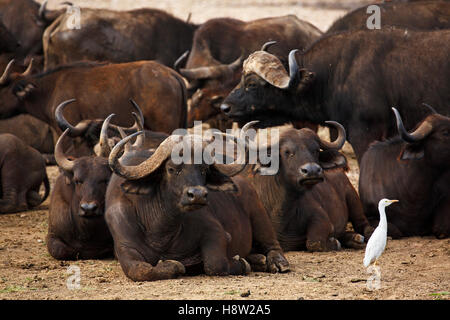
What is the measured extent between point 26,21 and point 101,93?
6.34 meters

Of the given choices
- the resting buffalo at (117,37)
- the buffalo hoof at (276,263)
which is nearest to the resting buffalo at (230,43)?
the resting buffalo at (117,37)

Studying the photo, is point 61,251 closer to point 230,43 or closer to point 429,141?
point 429,141

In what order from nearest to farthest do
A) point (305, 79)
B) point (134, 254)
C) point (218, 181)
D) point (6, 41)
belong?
point (134, 254)
point (218, 181)
point (305, 79)
point (6, 41)

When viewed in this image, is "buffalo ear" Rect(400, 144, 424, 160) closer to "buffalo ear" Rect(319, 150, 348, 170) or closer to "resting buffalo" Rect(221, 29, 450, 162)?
"buffalo ear" Rect(319, 150, 348, 170)

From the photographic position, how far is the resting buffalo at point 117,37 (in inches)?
661

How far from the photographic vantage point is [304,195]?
9578 mm

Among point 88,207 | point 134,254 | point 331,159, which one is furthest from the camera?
point 331,159

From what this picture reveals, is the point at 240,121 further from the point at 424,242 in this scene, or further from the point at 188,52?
the point at 188,52

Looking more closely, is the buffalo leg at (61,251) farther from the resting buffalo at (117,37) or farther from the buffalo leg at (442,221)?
the resting buffalo at (117,37)

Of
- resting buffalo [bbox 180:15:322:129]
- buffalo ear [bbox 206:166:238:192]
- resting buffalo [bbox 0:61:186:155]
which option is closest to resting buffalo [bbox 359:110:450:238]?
buffalo ear [bbox 206:166:238:192]

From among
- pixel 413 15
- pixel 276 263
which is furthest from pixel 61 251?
pixel 413 15

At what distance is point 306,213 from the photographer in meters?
9.48

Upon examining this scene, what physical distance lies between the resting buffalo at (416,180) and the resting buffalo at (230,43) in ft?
17.7

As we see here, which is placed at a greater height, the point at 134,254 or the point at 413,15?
the point at 413,15
